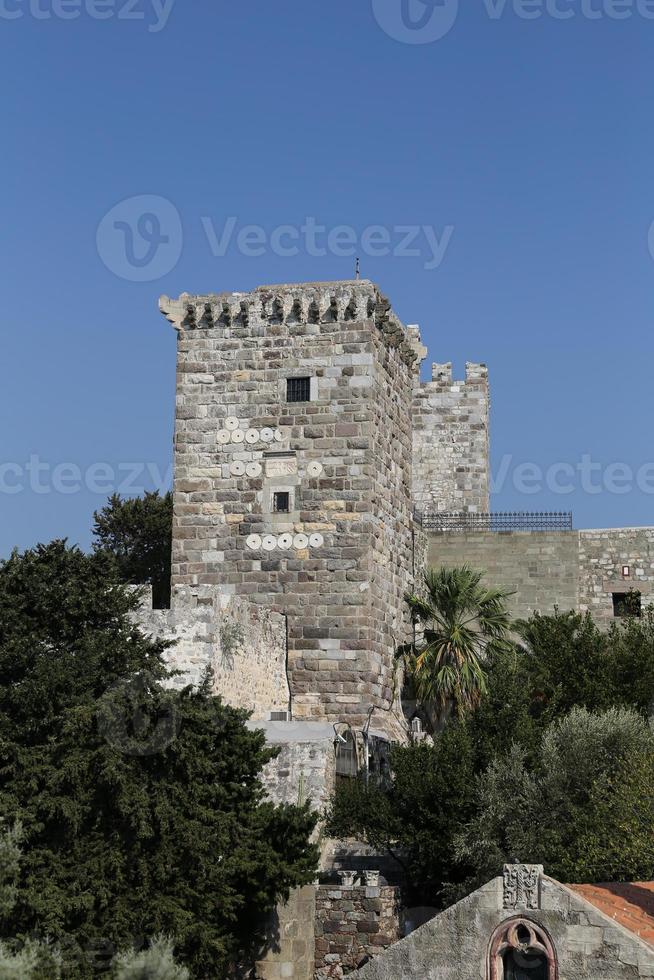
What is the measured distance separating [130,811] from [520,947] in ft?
21.1

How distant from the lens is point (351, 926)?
25.8m

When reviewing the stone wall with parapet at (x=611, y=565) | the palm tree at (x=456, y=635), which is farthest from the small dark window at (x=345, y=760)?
the stone wall with parapet at (x=611, y=565)

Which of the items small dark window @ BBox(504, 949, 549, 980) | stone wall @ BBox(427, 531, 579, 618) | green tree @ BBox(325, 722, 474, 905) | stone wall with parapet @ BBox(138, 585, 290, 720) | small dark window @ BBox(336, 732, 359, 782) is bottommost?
small dark window @ BBox(504, 949, 549, 980)

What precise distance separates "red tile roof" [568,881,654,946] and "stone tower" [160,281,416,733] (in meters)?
10.1

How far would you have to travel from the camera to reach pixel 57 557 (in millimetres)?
26672

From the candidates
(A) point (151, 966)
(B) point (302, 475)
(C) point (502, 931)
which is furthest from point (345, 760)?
(C) point (502, 931)

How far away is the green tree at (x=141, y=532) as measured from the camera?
42438 mm

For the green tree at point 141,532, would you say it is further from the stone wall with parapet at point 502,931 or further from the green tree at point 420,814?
the stone wall with parapet at point 502,931

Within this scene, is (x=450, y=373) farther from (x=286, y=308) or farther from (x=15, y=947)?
(x=15, y=947)

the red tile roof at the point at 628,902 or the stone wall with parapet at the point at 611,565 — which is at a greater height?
the stone wall with parapet at the point at 611,565

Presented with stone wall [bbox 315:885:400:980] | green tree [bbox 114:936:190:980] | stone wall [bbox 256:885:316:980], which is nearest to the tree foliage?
stone wall [bbox 315:885:400:980]

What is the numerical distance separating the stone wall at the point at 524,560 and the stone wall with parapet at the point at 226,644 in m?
8.48

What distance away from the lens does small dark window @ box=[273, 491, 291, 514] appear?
1282 inches

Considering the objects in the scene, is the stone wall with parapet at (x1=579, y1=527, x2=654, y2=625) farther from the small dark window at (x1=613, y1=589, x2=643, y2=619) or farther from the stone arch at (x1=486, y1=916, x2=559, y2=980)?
the stone arch at (x1=486, y1=916, x2=559, y2=980)
